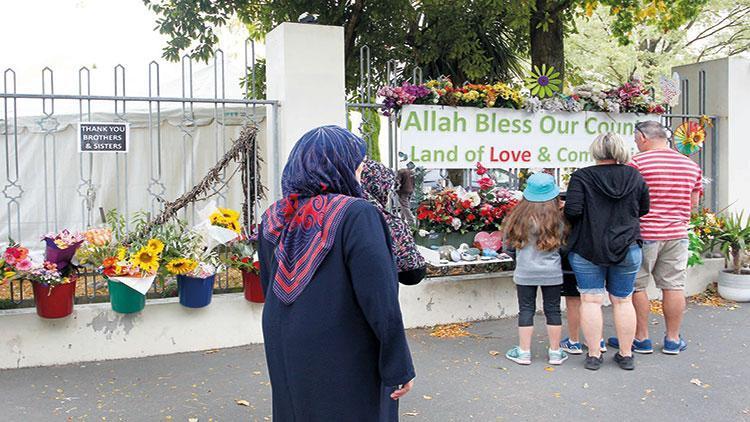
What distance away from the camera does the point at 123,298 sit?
5.31m

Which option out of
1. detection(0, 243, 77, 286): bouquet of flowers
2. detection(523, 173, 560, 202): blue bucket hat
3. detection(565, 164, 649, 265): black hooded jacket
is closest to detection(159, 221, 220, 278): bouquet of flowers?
detection(0, 243, 77, 286): bouquet of flowers

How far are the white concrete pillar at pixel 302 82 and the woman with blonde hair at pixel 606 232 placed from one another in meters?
2.15

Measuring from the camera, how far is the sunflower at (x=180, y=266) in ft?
17.6

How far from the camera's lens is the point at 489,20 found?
10445mm

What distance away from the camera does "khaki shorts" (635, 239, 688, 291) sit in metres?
5.46

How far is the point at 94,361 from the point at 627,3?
7.63 m

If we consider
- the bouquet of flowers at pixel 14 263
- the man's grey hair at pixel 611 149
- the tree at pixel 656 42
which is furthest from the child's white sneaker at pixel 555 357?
the tree at pixel 656 42

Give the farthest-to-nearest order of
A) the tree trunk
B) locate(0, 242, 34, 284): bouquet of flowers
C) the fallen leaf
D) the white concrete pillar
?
the tree trunk, the fallen leaf, the white concrete pillar, locate(0, 242, 34, 284): bouquet of flowers

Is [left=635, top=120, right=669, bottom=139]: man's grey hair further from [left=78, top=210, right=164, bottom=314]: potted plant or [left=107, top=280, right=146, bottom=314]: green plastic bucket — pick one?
[left=107, top=280, right=146, bottom=314]: green plastic bucket

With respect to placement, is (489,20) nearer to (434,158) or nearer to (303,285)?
(434,158)

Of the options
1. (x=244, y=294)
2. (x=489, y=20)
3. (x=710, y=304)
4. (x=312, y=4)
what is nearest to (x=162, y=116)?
(x=312, y=4)

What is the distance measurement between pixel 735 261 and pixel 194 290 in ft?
18.0

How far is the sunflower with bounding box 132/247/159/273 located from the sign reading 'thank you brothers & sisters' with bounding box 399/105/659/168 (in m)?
2.37

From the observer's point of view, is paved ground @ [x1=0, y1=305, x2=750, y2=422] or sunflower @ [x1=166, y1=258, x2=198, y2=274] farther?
sunflower @ [x1=166, y1=258, x2=198, y2=274]
